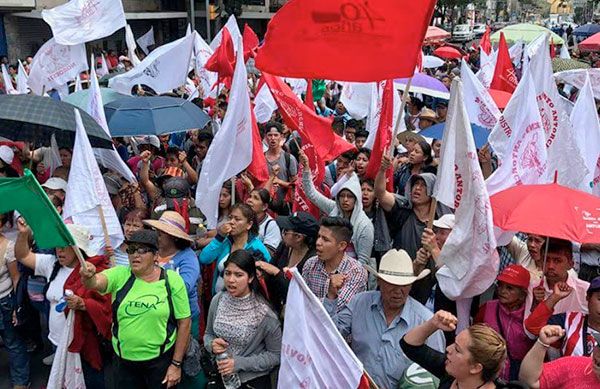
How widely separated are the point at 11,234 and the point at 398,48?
3353 millimetres

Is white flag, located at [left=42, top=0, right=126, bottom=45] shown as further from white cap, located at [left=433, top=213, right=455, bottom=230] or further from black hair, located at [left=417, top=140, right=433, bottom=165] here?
white cap, located at [left=433, top=213, right=455, bottom=230]

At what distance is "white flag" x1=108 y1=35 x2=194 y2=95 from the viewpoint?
952 centimetres

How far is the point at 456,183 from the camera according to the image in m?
4.08

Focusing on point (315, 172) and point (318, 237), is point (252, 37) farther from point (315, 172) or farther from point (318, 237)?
point (318, 237)

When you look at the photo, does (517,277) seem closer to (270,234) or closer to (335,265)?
(335,265)

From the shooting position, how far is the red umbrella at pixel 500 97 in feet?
28.9

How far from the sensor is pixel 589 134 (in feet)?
20.8

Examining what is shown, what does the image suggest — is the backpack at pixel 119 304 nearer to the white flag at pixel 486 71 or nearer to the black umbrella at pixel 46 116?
the black umbrella at pixel 46 116

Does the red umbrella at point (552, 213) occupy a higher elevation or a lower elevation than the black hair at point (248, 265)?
higher

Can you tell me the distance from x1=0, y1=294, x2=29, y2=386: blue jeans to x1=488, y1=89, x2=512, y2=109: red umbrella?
6334mm

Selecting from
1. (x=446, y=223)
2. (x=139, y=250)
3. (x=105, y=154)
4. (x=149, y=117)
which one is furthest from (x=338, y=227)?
(x=149, y=117)

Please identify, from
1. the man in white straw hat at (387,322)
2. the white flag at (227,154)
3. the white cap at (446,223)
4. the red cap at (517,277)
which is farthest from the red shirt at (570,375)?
the white flag at (227,154)

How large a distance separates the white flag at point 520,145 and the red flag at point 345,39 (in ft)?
4.28

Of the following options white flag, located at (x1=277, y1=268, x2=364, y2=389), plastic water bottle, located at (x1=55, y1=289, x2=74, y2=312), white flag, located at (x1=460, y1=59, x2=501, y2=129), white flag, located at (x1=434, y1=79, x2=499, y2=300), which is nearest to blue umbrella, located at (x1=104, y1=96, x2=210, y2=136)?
plastic water bottle, located at (x1=55, y1=289, x2=74, y2=312)
